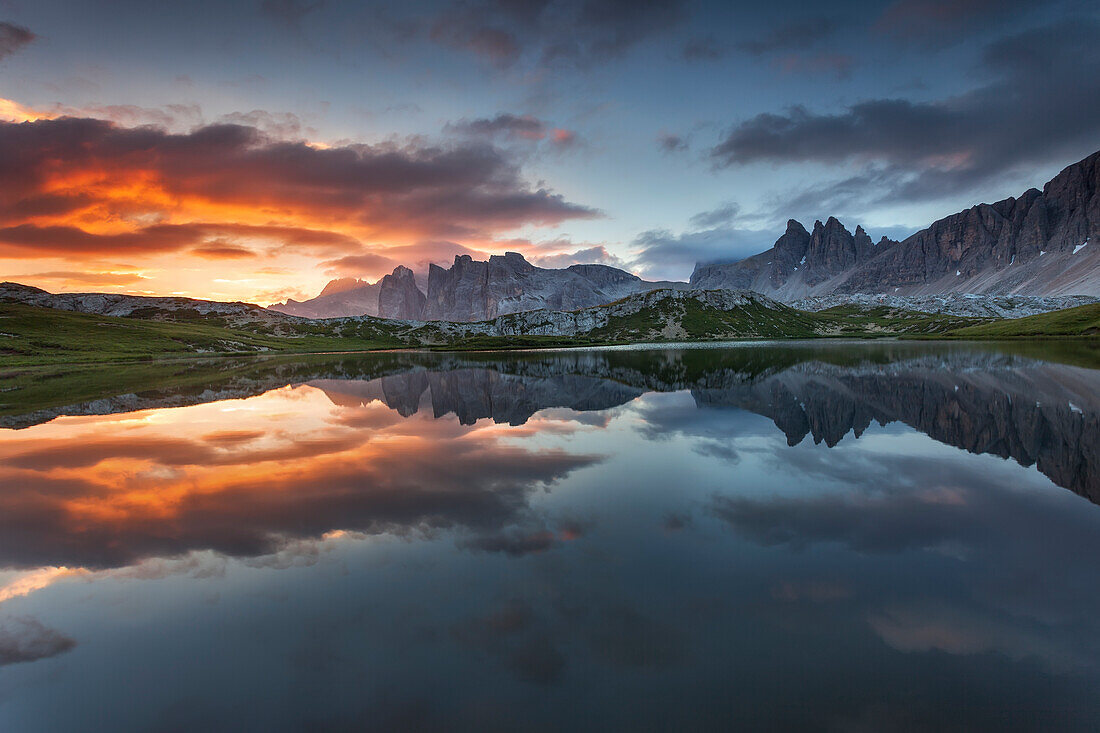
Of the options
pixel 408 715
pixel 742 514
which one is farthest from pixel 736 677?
pixel 742 514

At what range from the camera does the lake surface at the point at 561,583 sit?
8.80 meters

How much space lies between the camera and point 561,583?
1288 centimetres

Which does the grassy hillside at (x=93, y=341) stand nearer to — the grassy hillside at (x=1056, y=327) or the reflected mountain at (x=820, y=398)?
the reflected mountain at (x=820, y=398)

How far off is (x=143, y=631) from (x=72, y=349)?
17416 centimetres

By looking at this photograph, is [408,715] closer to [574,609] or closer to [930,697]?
[574,609]

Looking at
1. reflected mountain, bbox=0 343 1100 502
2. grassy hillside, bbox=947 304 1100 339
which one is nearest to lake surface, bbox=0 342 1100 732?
reflected mountain, bbox=0 343 1100 502

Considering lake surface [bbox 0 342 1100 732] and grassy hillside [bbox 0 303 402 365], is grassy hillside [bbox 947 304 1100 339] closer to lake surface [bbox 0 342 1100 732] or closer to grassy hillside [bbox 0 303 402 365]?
lake surface [bbox 0 342 1100 732]

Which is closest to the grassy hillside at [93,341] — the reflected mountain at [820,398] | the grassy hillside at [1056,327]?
the reflected mountain at [820,398]

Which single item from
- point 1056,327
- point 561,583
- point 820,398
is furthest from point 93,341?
point 1056,327

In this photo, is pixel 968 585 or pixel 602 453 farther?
pixel 602 453

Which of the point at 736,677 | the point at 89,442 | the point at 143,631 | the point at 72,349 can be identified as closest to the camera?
the point at 736,677

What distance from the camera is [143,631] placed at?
11.5 meters

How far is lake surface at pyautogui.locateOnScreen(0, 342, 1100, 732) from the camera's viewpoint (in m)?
8.80

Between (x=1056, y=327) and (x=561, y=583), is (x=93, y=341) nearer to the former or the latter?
(x=561, y=583)
